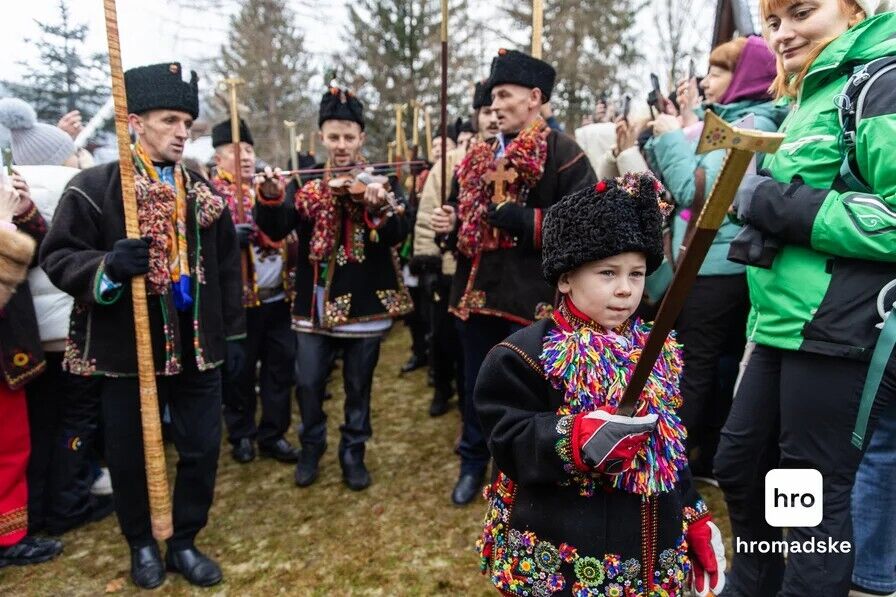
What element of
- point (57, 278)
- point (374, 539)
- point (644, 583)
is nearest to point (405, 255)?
point (374, 539)

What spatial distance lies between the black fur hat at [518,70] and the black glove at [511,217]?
0.65m

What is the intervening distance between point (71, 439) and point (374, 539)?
169 centimetres

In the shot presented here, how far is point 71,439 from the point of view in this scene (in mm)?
3320

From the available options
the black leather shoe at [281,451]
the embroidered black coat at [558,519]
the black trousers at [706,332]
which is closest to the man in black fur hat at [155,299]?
the black leather shoe at [281,451]

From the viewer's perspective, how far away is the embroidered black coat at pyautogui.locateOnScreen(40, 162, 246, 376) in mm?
2529

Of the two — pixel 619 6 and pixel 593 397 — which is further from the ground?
pixel 619 6

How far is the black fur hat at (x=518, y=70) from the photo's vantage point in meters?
3.14

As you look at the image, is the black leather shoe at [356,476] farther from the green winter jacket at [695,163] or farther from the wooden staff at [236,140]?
the green winter jacket at [695,163]

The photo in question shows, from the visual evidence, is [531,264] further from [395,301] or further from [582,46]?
[582,46]

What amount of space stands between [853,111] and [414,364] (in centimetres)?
478

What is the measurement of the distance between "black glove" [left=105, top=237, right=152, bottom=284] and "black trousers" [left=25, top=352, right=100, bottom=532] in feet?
3.68

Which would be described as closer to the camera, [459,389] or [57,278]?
[57,278]

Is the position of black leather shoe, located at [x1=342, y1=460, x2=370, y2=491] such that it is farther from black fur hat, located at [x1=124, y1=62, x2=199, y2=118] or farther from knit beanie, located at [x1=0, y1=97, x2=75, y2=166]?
knit beanie, located at [x1=0, y1=97, x2=75, y2=166]

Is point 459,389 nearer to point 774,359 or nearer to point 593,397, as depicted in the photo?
point 774,359
